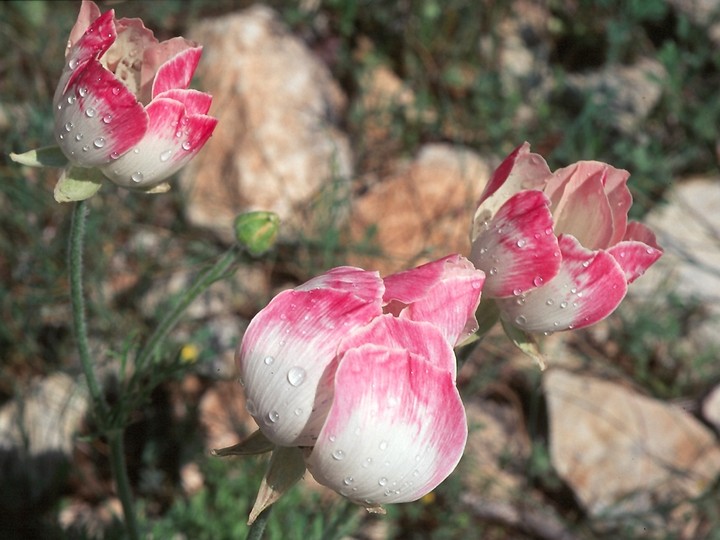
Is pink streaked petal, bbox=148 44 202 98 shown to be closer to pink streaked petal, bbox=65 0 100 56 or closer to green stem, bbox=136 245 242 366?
pink streaked petal, bbox=65 0 100 56

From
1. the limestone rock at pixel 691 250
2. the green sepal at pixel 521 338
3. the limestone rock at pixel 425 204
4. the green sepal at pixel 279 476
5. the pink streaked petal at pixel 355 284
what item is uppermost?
the pink streaked petal at pixel 355 284

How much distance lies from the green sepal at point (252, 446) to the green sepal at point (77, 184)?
50cm

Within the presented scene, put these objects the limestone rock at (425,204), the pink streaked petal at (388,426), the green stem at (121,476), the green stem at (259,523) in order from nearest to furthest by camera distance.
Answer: the pink streaked petal at (388,426)
the green stem at (259,523)
the green stem at (121,476)
the limestone rock at (425,204)

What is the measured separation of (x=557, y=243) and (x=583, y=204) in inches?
5.4

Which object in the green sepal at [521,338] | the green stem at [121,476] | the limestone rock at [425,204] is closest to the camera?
the green sepal at [521,338]

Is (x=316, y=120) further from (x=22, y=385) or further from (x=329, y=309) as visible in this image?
(x=329, y=309)

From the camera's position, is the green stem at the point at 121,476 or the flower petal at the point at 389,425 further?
the green stem at the point at 121,476

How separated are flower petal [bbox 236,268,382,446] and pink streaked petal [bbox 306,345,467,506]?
0.05 meters

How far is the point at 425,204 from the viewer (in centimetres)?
350

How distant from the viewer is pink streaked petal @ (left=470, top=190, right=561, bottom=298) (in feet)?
4.26

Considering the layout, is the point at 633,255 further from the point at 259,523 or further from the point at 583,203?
the point at 259,523

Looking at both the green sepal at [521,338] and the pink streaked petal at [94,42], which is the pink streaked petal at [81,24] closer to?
the pink streaked petal at [94,42]

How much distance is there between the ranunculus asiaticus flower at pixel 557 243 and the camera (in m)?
1.31

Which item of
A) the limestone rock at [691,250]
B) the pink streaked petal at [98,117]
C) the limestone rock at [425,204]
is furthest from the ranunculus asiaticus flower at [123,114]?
the limestone rock at [691,250]
